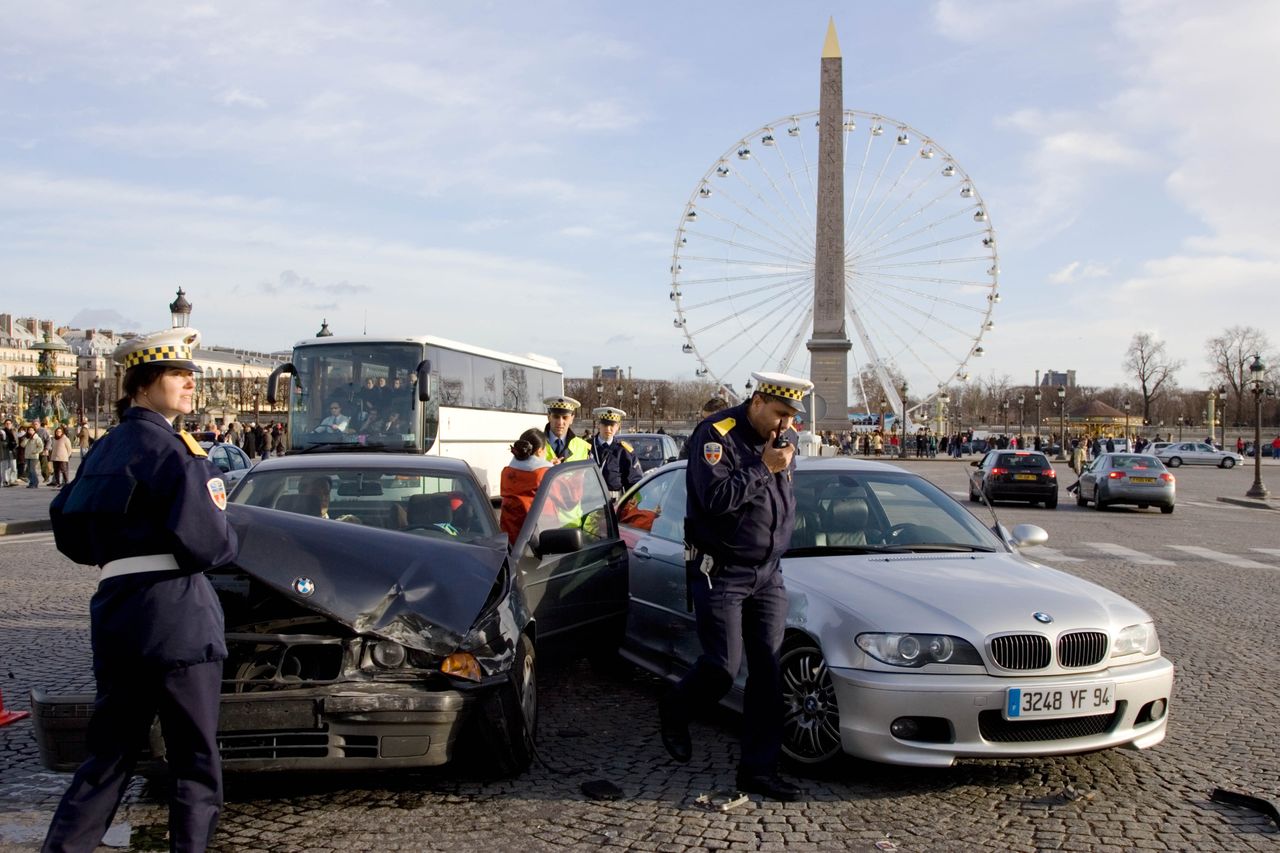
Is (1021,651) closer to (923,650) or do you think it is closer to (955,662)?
Result: (955,662)

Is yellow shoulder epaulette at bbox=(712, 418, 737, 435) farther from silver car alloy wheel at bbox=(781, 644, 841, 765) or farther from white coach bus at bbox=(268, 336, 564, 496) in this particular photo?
white coach bus at bbox=(268, 336, 564, 496)

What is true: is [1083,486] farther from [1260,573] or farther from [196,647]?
[196,647]

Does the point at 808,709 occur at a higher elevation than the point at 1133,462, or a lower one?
lower

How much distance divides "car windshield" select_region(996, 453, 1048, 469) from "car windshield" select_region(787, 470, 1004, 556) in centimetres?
2010

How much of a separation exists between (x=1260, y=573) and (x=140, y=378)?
13.0 metres

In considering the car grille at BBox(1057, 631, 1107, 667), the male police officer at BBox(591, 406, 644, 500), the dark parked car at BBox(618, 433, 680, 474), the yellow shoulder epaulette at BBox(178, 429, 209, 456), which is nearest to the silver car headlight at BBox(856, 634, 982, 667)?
the car grille at BBox(1057, 631, 1107, 667)

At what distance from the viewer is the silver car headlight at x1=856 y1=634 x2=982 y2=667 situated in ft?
15.2

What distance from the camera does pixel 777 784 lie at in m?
4.61

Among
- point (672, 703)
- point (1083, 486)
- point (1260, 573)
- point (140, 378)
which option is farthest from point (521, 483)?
point (1083, 486)

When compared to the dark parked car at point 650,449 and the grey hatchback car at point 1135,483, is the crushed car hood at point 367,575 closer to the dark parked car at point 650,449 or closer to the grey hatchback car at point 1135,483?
the dark parked car at point 650,449

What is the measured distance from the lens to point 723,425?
4812mm

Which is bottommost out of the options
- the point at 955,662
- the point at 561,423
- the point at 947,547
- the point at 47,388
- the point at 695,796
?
the point at 695,796

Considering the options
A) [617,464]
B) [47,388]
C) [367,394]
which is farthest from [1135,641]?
[47,388]

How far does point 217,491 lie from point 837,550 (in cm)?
326
